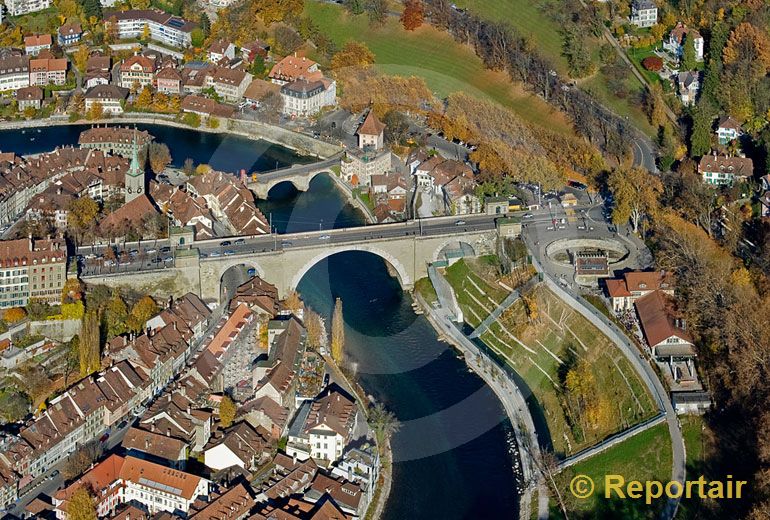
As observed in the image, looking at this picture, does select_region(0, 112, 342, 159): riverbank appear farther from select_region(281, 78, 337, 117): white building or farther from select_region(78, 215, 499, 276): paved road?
select_region(78, 215, 499, 276): paved road

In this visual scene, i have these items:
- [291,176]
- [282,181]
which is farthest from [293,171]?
[282,181]

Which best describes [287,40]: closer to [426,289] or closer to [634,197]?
[426,289]

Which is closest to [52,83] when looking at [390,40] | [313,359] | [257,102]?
[257,102]

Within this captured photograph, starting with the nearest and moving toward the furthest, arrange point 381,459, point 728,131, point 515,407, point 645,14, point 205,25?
1. point 381,459
2. point 515,407
3. point 728,131
4. point 645,14
5. point 205,25

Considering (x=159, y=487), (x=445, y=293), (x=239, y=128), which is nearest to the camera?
(x=159, y=487)

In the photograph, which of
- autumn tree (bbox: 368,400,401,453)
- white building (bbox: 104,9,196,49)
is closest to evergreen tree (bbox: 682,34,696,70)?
white building (bbox: 104,9,196,49)

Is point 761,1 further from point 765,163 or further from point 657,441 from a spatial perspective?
point 657,441

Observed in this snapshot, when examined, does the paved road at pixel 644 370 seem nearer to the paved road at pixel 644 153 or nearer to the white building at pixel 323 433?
the paved road at pixel 644 153
